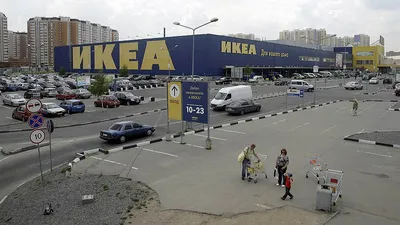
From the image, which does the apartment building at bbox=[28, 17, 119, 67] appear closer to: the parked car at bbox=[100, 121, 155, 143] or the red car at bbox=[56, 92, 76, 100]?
the red car at bbox=[56, 92, 76, 100]

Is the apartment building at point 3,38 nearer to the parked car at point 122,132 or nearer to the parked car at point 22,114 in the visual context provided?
the parked car at point 22,114

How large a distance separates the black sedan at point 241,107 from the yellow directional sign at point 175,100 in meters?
→ 11.9

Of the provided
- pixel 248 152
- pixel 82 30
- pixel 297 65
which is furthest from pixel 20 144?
pixel 82 30

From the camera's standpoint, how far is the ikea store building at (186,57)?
8062cm

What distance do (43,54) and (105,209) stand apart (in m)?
151

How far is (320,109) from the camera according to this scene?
34562mm

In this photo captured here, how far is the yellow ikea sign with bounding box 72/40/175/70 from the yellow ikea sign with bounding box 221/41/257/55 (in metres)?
12.8

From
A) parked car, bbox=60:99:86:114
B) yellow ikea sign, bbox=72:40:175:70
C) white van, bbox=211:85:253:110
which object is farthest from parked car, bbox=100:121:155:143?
yellow ikea sign, bbox=72:40:175:70

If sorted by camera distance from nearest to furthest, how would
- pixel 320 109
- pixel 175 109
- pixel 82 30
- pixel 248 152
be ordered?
pixel 248 152
pixel 175 109
pixel 320 109
pixel 82 30

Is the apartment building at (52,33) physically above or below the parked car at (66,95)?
above

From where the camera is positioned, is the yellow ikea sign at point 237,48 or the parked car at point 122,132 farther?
the yellow ikea sign at point 237,48

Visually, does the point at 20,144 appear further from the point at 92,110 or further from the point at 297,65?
the point at 297,65

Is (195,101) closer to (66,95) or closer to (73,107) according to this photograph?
(73,107)

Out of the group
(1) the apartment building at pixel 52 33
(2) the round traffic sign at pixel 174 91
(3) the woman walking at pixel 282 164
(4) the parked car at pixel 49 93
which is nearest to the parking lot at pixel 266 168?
(3) the woman walking at pixel 282 164
